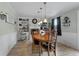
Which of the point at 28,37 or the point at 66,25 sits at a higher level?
the point at 66,25

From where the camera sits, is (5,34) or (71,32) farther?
(71,32)

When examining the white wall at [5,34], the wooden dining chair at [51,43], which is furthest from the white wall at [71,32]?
the white wall at [5,34]

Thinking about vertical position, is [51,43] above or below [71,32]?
below

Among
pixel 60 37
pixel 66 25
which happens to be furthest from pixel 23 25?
pixel 66 25

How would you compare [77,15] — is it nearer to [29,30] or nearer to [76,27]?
[76,27]

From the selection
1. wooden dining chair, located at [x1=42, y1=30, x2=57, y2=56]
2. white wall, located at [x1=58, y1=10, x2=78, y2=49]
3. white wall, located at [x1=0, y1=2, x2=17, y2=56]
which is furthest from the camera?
white wall, located at [x1=58, y1=10, x2=78, y2=49]

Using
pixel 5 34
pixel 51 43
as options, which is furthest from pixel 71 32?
pixel 5 34

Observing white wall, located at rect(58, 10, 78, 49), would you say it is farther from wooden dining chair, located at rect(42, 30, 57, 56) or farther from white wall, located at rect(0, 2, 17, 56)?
white wall, located at rect(0, 2, 17, 56)

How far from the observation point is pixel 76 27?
5.98m

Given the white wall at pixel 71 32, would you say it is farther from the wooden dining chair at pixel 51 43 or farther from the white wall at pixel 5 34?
the white wall at pixel 5 34

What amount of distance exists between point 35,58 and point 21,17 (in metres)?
9.38

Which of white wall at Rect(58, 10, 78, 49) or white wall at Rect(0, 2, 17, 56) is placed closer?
white wall at Rect(0, 2, 17, 56)

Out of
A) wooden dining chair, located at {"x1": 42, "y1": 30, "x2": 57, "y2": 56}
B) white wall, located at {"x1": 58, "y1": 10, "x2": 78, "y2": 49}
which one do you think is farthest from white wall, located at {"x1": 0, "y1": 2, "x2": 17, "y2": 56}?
white wall, located at {"x1": 58, "y1": 10, "x2": 78, "y2": 49}

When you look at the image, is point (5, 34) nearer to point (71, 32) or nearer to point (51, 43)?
point (51, 43)
